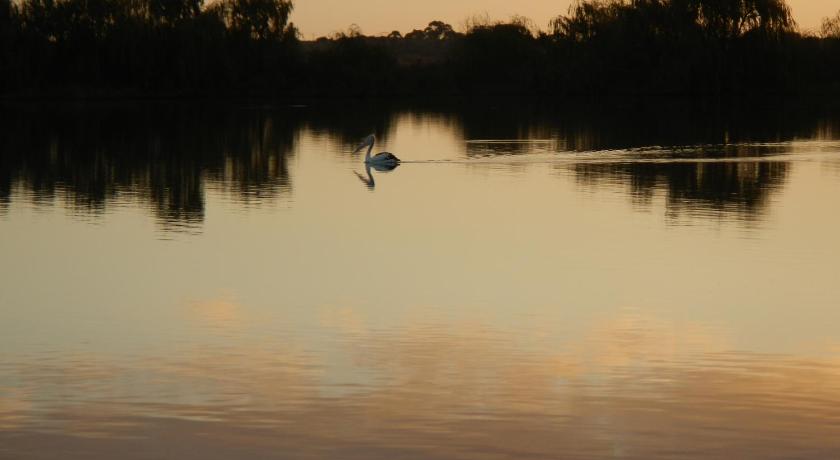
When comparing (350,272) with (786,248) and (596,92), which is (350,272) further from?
(596,92)

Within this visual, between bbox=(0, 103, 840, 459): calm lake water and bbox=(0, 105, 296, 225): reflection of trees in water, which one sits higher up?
bbox=(0, 105, 296, 225): reflection of trees in water

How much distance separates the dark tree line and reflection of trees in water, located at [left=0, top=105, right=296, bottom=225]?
74.7ft

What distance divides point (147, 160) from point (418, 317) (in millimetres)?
17203

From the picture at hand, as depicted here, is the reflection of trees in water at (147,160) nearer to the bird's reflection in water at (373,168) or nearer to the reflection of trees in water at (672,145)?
the bird's reflection in water at (373,168)

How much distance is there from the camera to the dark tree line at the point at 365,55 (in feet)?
213

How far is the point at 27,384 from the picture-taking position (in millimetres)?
7777

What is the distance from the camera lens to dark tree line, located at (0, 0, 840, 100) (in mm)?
64938

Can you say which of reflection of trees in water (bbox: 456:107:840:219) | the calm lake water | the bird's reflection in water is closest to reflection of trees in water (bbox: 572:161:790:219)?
reflection of trees in water (bbox: 456:107:840:219)

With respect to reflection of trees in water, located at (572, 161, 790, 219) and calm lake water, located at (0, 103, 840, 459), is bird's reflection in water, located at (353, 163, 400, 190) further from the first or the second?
reflection of trees in water, located at (572, 161, 790, 219)

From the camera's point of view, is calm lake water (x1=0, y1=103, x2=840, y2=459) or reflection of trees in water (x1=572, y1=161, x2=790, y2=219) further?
reflection of trees in water (x1=572, y1=161, x2=790, y2=219)

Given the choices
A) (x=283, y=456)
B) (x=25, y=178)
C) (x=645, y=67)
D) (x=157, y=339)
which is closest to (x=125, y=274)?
(x=157, y=339)

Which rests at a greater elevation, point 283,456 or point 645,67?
point 645,67

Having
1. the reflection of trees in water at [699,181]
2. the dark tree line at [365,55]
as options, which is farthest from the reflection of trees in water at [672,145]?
the dark tree line at [365,55]

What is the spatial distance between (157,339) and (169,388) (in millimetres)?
1354
